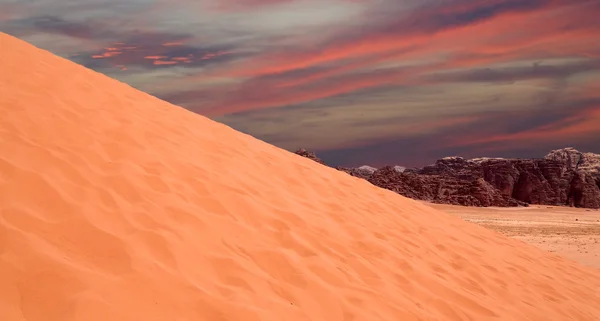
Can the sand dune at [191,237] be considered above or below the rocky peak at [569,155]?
above

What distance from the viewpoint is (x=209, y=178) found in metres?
6.72

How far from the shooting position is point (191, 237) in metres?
4.93

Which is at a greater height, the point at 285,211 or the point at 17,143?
the point at 17,143

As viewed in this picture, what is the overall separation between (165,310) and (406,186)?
197ft

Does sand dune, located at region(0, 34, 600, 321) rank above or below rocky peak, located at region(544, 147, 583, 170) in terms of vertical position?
above

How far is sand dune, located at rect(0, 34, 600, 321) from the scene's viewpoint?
12.6 feet

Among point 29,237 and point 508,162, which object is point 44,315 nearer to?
point 29,237

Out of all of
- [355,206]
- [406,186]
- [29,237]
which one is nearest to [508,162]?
[406,186]

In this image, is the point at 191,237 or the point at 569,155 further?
the point at 569,155

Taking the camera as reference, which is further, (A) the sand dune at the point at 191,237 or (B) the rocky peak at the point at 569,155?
(B) the rocky peak at the point at 569,155

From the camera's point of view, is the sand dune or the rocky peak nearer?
the sand dune

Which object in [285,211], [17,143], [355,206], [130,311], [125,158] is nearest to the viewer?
[130,311]

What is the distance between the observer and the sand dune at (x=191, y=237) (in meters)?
3.85

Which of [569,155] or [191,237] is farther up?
[191,237]
